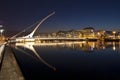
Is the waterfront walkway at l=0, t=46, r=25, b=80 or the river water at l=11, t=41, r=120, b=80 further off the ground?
the waterfront walkway at l=0, t=46, r=25, b=80

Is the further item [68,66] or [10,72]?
[68,66]

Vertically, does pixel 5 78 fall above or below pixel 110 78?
above

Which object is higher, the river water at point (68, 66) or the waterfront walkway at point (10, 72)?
the waterfront walkway at point (10, 72)

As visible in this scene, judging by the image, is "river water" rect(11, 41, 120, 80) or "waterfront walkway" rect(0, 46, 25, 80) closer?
"waterfront walkway" rect(0, 46, 25, 80)

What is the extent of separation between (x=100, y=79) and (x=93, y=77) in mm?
552

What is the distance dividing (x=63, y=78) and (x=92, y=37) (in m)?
170

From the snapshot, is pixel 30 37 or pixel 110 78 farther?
pixel 30 37

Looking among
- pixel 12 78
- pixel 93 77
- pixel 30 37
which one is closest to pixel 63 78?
pixel 93 77

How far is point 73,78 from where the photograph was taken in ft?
63.5

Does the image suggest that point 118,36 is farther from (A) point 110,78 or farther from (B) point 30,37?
(A) point 110,78

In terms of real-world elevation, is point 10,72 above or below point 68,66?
above

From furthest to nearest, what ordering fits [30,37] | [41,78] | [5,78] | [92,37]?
[92,37], [30,37], [41,78], [5,78]

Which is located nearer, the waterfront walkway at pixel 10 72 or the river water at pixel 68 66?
the waterfront walkway at pixel 10 72

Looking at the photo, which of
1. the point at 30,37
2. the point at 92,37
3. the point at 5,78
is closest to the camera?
the point at 5,78
